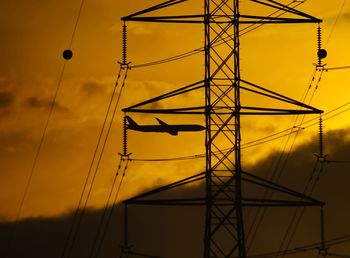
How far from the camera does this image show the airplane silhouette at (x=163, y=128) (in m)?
118

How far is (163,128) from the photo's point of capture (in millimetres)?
121812

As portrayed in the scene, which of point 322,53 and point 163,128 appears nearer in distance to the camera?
point 322,53

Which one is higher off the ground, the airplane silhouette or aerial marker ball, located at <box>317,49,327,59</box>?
aerial marker ball, located at <box>317,49,327,59</box>

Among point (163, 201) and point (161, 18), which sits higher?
point (161, 18)

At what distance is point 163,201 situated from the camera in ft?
361

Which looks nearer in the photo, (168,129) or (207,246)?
(207,246)

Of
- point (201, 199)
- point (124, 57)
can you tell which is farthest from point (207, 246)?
point (124, 57)

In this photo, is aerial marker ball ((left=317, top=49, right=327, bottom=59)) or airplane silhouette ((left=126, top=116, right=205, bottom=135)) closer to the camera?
aerial marker ball ((left=317, top=49, right=327, bottom=59))

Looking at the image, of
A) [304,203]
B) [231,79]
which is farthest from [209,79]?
[304,203]

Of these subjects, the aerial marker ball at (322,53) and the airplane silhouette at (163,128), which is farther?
the airplane silhouette at (163,128)

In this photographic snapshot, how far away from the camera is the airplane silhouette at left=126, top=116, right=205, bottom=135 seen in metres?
118

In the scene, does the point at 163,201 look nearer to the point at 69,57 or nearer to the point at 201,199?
the point at 201,199

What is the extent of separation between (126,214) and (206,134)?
5573 mm

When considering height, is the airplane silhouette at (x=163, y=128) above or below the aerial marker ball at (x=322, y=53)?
below
